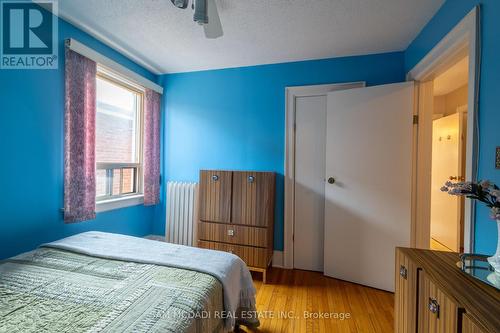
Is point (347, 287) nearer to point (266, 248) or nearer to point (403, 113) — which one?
point (266, 248)

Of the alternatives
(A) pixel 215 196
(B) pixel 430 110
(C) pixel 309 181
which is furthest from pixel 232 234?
(B) pixel 430 110

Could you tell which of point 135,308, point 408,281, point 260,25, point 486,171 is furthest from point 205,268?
point 260,25

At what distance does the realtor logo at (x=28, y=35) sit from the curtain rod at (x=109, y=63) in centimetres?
13

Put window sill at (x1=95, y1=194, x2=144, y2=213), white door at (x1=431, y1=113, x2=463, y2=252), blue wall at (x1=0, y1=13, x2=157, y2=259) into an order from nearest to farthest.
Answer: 1. blue wall at (x1=0, y1=13, x2=157, y2=259)
2. window sill at (x1=95, y1=194, x2=144, y2=213)
3. white door at (x1=431, y1=113, x2=463, y2=252)

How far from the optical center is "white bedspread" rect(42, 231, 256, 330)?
3.99 feet

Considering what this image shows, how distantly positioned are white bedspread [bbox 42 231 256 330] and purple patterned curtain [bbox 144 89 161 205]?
3.56ft

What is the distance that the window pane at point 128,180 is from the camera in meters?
2.58

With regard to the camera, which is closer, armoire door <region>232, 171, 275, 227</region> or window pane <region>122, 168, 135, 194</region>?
armoire door <region>232, 171, 275, 227</region>

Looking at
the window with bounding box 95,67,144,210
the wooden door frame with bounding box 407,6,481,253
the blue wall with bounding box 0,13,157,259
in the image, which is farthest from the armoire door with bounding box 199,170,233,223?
the wooden door frame with bounding box 407,6,481,253

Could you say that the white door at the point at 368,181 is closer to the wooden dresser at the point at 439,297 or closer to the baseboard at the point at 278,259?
the baseboard at the point at 278,259

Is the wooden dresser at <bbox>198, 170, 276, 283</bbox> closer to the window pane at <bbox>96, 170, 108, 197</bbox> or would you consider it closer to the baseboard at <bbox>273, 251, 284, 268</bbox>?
the baseboard at <bbox>273, 251, 284, 268</bbox>

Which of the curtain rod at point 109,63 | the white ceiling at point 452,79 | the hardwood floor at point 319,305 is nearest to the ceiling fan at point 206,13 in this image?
the curtain rod at point 109,63

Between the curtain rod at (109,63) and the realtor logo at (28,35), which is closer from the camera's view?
the realtor logo at (28,35)

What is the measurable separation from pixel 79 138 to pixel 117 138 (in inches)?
22.7
